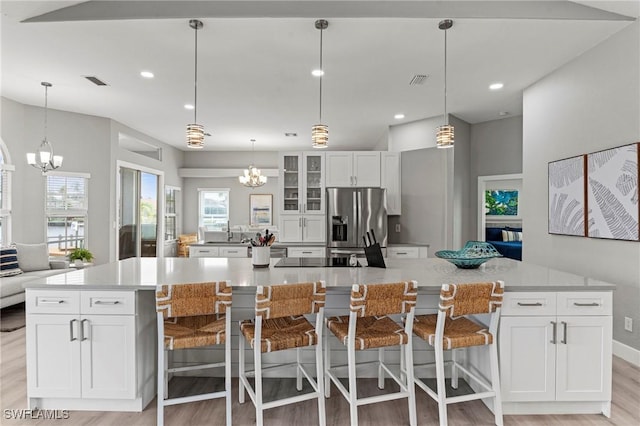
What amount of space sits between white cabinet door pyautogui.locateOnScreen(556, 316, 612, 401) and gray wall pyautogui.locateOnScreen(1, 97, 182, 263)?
6446mm

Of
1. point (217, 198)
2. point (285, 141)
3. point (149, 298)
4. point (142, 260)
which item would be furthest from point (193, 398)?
point (217, 198)

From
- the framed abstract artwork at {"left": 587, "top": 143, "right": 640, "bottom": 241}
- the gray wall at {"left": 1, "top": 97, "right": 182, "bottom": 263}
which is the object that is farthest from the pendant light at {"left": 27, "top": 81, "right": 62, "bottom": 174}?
the framed abstract artwork at {"left": 587, "top": 143, "right": 640, "bottom": 241}

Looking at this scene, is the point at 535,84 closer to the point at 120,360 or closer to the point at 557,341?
the point at 557,341

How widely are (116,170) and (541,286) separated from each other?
6.42 metres

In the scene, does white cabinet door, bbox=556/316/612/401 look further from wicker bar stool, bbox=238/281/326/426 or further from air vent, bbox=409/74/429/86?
air vent, bbox=409/74/429/86

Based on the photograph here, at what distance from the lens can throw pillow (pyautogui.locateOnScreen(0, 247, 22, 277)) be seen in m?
4.54

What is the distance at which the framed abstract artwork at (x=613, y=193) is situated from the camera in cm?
299

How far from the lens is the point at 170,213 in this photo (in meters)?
8.62

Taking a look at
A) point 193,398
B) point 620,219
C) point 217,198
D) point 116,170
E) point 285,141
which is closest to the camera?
point 193,398

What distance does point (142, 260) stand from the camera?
3.23 m

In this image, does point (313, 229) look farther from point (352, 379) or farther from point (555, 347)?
point (555, 347)

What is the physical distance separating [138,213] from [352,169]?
4530mm

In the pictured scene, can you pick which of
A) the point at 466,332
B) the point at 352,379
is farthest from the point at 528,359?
the point at 352,379

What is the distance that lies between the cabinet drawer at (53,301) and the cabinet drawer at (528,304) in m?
2.69
